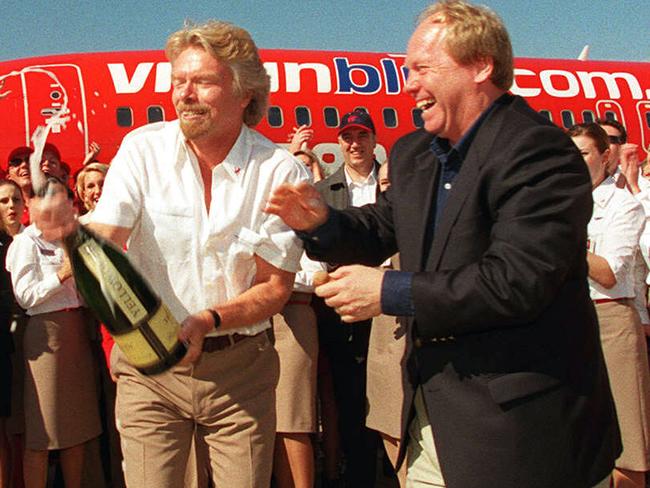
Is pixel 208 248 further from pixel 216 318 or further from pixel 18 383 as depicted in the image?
pixel 18 383

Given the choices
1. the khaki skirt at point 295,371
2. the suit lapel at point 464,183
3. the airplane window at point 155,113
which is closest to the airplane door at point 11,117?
the airplane window at point 155,113

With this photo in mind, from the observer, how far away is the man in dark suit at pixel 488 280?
2.08 metres

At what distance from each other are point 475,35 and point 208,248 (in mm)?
1134

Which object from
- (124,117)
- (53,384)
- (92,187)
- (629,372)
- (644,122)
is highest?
(124,117)

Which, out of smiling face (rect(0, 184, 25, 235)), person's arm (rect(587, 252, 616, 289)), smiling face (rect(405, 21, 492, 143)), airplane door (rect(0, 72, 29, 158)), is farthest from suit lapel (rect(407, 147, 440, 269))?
airplane door (rect(0, 72, 29, 158))

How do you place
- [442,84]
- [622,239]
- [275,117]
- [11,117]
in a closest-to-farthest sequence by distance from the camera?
[442,84] < [622,239] < [11,117] < [275,117]

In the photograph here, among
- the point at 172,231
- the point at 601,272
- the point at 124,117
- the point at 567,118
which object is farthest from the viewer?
the point at 567,118

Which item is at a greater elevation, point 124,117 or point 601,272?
point 124,117

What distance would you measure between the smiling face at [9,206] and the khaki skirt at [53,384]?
77 centimetres

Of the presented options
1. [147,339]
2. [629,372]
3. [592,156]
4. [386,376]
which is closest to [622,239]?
[592,156]

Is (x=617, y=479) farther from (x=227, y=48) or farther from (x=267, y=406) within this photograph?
(x=227, y=48)

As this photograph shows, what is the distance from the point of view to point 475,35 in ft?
7.57

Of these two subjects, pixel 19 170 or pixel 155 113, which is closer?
pixel 19 170

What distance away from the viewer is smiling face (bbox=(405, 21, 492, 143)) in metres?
2.32
